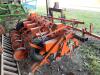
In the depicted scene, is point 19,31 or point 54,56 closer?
point 54,56

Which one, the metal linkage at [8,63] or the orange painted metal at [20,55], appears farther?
the orange painted metal at [20,55]

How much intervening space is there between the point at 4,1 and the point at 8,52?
5513mm

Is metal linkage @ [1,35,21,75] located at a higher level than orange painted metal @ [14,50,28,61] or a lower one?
lower

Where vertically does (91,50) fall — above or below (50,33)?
below

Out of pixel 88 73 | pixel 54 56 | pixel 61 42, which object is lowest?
pixel 88 73

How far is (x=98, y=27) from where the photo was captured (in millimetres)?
10703

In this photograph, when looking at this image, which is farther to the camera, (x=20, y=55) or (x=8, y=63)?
(x=20, y=55)

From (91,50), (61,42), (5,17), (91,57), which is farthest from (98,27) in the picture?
(61,42)

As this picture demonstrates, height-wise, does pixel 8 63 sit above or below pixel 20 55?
below

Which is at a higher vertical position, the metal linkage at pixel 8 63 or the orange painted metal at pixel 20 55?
the orange painted metal at pixel 20 55

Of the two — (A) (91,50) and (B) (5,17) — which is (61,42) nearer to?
(A) (91,50)

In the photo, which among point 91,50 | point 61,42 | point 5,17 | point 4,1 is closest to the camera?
point 61,42

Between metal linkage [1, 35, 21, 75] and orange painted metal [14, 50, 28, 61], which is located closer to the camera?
metal linkage [1, 35, 21, 75]

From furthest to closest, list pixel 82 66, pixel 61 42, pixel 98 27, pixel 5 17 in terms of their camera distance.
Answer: pixel 98 27
pixel 5 17
pixel 82 66
pixel 61 42
